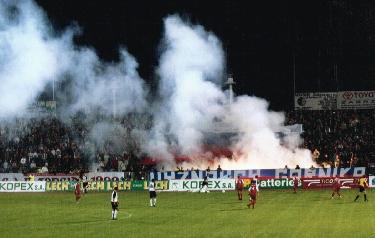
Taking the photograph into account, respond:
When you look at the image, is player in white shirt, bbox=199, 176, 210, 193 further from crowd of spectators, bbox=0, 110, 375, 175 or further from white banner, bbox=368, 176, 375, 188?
white banner, bbox=368, 176, 375, 188

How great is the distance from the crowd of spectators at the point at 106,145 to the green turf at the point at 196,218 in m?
13.3

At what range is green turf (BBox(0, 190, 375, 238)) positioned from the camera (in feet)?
72.0

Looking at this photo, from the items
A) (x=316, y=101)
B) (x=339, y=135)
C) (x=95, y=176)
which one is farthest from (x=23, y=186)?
(x=316, y=101)

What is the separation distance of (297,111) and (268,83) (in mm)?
4236

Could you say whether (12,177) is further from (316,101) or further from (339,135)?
(339,135)

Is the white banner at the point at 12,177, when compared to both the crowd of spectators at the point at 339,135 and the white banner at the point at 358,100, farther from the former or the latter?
the white banner at the point at 358,100

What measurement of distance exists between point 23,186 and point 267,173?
21.2 m

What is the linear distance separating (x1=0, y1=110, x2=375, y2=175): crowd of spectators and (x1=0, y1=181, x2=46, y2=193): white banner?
359 cm

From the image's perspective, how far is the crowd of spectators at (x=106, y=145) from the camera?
52438mm

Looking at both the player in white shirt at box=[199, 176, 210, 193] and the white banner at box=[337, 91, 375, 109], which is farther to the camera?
the white banner at box=[337, 91, 375, 109]

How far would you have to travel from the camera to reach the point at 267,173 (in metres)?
49.3

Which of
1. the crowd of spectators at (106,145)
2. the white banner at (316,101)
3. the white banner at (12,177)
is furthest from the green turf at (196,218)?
the white banner at (316,101)

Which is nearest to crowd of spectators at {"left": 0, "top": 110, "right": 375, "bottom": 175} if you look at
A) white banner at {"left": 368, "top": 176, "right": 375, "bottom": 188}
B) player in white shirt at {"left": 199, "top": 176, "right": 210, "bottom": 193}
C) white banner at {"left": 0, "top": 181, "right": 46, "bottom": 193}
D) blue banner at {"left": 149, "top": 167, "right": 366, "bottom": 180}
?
blue banner at {"left": 149, "top": 167, "right": 366, "bottom": 180}

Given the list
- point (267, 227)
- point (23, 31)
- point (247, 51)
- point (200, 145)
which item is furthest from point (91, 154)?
point (267, 227)
